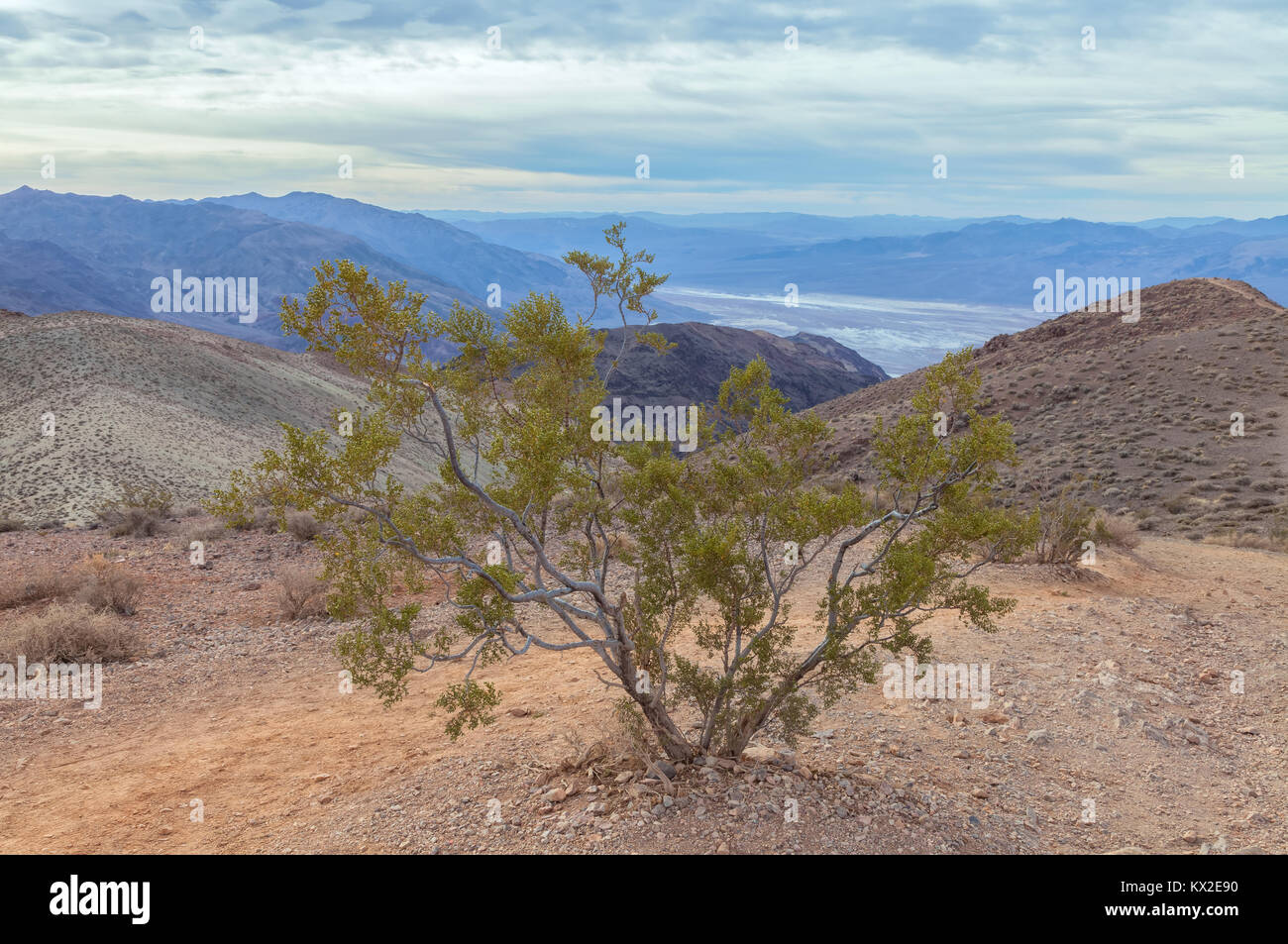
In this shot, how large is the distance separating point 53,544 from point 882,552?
15.7 meters

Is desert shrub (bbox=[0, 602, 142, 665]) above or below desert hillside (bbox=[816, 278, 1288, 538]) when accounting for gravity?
below

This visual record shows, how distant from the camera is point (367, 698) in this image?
30.1 ft

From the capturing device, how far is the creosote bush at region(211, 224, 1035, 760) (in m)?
4.88

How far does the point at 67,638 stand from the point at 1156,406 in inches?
1349

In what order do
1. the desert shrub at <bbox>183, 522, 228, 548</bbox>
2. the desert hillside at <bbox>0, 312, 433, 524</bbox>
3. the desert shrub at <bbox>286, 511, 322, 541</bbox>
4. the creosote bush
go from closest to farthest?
the creosote bush
the desert shrub at <bbox>286, 511, 322, 541</bbox>
the desert shrub at <bbox>183, 522, 228, 548</bbox>
the desert hillside at <bbox>0, 312, 433, 524</bbox>

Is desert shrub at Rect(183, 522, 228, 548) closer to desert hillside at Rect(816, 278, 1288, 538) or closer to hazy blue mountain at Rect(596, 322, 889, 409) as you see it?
desert hillside at Rect(816, 278, 1288, 538)

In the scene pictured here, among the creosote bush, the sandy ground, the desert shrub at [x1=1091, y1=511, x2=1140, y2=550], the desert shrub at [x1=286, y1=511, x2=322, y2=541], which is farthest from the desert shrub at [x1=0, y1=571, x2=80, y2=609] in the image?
the desert shrub at [x1=1091, y1=511, x2=1140, y2=550]

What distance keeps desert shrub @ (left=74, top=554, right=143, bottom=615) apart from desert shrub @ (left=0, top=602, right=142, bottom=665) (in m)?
0.80

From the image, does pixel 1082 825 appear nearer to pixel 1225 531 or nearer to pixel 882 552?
pixel 882 552

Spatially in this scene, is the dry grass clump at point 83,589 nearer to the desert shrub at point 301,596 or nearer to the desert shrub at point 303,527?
the desert shrub at point 301,596

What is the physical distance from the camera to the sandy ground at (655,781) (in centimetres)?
575

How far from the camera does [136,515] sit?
53.2ft
